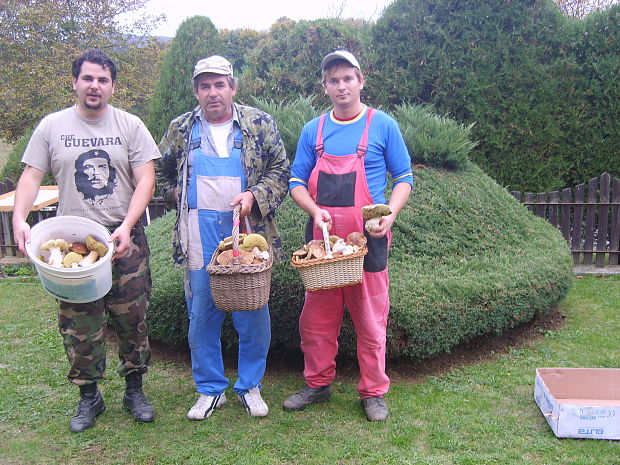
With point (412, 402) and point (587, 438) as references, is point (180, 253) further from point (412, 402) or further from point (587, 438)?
point (587, 438)

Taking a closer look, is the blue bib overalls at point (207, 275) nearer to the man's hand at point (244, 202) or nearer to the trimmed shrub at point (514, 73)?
the man's hand at point (244, 202)

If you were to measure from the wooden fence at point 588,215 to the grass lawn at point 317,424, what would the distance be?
3.13 m

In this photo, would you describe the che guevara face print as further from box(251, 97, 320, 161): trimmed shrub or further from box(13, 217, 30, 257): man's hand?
box(251, 97, 320, 161): trimmed shrub

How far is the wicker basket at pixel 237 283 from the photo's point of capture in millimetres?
3109

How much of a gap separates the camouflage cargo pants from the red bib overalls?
102cm

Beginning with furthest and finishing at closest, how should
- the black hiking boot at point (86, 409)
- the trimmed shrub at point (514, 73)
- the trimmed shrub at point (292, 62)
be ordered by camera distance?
the trimmed shrub at point (514, 73)
the trimmed shrub at point (292, 62)
the black hiking boot at point (86, 409)

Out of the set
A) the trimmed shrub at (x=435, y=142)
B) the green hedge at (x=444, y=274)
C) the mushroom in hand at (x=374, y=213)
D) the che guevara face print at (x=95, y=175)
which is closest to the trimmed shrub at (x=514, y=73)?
the trimmed shrub at (x=435, y=142)

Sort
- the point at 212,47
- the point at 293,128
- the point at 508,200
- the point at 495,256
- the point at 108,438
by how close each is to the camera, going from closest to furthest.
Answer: the point at 108,438 → the point at 495,256 → the point at 293,128 → the point at 508,200 → the point at 212,47

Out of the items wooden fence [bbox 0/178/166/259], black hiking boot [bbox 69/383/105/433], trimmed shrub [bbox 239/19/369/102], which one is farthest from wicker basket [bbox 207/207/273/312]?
wooden fence [bbox 0/178/166/259]

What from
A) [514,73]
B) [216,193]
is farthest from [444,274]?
[514,73]

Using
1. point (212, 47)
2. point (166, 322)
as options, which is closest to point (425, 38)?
point (212, 47)

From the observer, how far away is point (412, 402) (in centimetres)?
380

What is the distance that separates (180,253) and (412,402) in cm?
177

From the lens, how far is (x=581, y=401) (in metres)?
3.66
